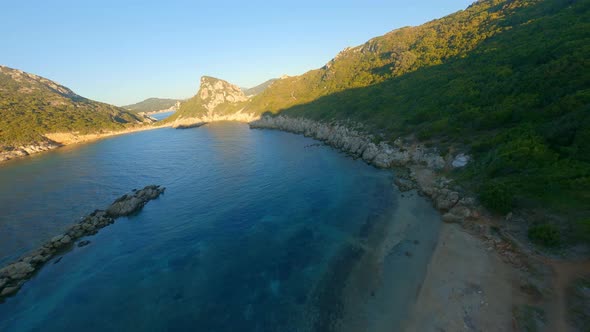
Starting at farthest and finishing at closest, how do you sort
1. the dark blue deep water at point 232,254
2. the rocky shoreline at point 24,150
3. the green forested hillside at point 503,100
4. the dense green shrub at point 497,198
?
1. the rocky shoreline at point 24,150
2. the green forested hillside at point 503,100
3. the dense green shrub at point 497,198
4. the dark blue deep water at point 232,254

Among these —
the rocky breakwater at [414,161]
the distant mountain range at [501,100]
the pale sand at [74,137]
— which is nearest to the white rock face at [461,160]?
the rocky breakwater at [414,161]

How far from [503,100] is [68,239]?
76677 millimetres

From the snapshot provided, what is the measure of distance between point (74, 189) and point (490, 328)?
253 ft

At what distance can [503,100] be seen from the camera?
43094 mm

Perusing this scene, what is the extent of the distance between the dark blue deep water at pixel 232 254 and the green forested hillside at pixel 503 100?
445 inches

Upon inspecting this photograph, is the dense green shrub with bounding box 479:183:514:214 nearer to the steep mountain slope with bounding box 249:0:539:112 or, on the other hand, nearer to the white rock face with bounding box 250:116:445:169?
the white rock face with bounding box 250:116:445:169

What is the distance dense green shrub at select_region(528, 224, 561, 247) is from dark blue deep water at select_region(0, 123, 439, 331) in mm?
8285

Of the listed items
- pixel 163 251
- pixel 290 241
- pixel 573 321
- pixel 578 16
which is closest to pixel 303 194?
pixel 290 241

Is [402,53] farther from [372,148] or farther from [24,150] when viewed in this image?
[24,150]

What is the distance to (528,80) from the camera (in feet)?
140

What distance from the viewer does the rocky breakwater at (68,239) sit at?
25837 millimetres

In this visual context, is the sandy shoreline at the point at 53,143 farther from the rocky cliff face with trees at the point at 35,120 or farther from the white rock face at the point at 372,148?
the white rock face at the point at 372,148

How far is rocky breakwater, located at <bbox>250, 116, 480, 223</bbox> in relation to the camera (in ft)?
97.7

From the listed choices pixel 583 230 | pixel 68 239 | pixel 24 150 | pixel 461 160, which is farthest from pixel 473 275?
pixel 24 150
